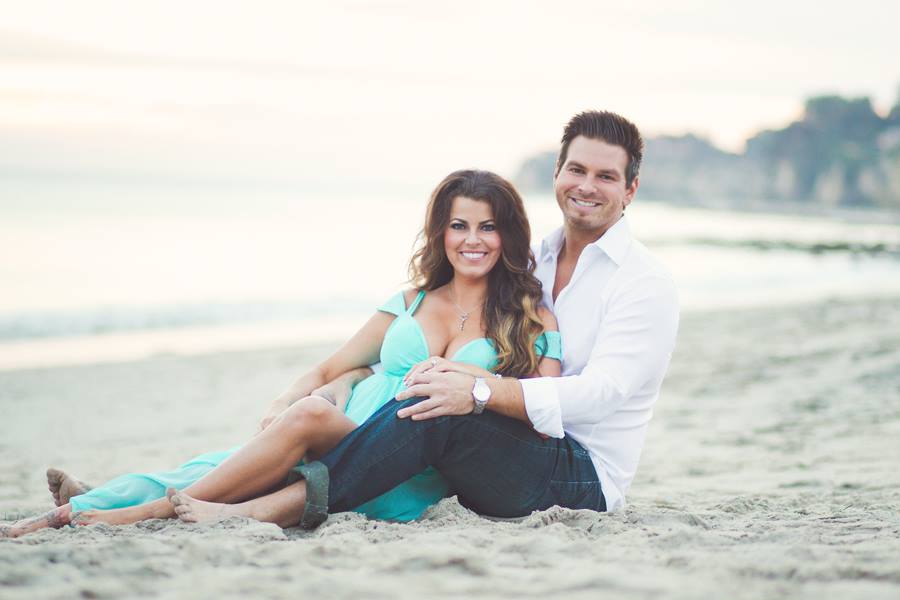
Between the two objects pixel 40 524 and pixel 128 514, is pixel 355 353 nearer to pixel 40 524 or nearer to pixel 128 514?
pixel 128 514

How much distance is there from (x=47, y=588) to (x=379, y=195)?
236 ft

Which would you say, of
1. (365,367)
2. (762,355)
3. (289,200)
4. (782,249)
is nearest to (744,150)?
(289,200)

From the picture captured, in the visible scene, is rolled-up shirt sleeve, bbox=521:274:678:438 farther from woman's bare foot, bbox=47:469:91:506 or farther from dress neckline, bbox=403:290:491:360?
woman's bare foot, bbox=47:469:91:506

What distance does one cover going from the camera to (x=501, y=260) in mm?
3988

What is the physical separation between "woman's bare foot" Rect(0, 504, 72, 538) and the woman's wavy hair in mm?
1789

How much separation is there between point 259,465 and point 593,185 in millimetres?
1851

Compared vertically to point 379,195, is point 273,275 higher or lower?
lower

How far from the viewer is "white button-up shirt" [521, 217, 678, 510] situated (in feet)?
11.2

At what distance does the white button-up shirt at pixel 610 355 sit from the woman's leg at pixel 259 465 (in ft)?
2.76

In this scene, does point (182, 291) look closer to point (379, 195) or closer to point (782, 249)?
point (782, 249)

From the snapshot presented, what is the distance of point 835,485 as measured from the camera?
4.58m

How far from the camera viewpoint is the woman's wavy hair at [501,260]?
12.2 ft

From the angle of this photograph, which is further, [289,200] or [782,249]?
[289,200]

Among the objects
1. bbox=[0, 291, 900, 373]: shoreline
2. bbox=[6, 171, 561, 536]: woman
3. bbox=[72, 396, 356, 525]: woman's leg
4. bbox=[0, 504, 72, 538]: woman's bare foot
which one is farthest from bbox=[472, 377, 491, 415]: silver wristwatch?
bbox=[0, 291, 900, 373]: shoreline
